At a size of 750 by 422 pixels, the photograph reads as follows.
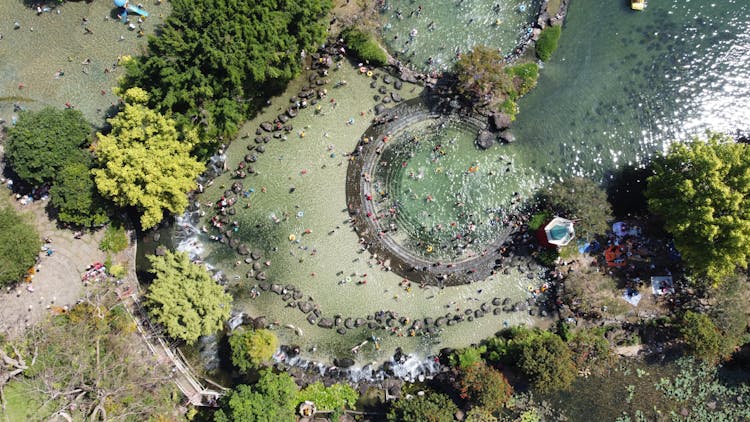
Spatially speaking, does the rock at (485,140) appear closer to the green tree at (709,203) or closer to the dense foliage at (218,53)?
the green tree at (709,203)

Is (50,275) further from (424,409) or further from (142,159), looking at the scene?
(424,409)

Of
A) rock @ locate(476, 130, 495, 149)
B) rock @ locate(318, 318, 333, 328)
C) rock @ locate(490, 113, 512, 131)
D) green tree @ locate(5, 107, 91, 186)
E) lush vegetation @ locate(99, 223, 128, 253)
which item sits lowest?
rock @ locate(318, 318, 333, 328)

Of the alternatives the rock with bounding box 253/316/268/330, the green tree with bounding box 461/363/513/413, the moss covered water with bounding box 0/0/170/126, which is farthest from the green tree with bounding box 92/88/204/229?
the green tree with bounding box 461/363/513/413

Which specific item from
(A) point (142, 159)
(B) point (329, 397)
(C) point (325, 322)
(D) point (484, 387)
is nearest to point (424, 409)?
(D) point (484, 387)

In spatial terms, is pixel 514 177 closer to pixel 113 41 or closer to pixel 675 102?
pixel 675 102

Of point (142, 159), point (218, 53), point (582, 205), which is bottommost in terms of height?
point (582, 205)

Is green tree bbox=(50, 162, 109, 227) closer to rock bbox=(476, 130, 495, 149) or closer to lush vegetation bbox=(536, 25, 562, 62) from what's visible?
rock bbox=(476, 130, 495, 149)
